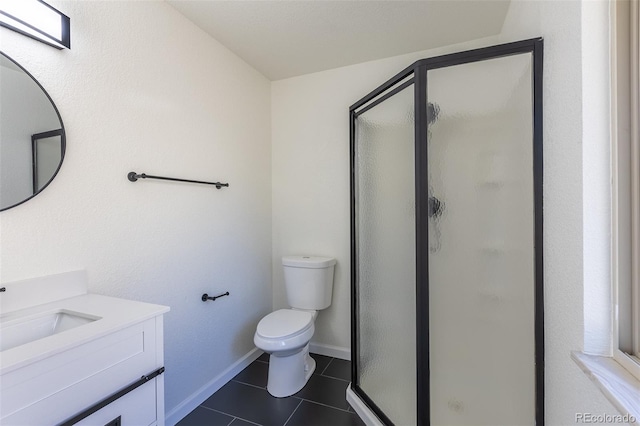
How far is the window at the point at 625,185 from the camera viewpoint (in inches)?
27.4

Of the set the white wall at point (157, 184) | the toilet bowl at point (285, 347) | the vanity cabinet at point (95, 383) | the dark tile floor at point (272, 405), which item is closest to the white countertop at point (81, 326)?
the vanity cabinet at point (95, 383)

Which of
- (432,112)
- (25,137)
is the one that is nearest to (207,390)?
(25,137)

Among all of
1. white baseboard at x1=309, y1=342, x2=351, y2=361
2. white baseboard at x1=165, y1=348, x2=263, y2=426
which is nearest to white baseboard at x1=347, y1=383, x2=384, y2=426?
white baseboard at x1=309, y1=342, x2=351, y2=361

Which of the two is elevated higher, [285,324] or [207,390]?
[285,324]

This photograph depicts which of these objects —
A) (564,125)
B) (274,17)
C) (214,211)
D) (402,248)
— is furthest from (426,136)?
(214,211)

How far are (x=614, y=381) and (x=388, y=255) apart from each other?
38.1 inches

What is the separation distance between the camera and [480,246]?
1.23 metres

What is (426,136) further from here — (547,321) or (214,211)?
(214,211)

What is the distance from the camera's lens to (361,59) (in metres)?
2.19

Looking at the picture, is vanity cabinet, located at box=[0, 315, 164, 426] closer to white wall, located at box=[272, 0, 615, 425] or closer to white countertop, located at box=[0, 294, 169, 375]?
white countertop, located at box=[0, 294, 169, 375]

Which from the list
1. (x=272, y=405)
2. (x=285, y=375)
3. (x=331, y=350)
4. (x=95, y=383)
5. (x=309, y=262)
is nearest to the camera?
(x=95, y=383)

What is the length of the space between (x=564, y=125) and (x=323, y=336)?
7.04 feet

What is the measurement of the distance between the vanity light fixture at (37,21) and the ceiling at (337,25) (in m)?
0.65

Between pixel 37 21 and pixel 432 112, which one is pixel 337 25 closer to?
pixel 432 112
